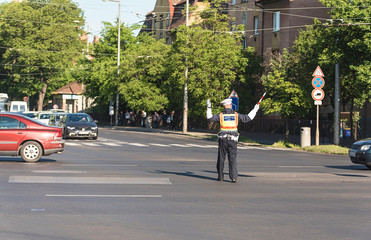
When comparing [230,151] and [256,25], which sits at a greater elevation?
[256,25]

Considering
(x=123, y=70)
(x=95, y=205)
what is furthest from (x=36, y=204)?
(x=123, y=70)

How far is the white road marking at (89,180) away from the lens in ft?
43.2

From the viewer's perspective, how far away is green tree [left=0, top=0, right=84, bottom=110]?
257 ft

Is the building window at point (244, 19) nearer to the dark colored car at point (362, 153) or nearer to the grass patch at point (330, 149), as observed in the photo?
the grass patch at point (330, 149)

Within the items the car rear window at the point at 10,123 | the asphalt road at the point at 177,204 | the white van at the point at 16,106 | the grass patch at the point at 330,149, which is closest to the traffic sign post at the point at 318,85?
the grass patch at the point at 330,149

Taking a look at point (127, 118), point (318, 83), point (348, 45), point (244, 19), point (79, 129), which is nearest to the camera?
point (318, 83)

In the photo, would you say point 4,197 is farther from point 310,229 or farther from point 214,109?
point 214,109

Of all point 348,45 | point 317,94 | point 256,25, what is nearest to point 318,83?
point 317,94

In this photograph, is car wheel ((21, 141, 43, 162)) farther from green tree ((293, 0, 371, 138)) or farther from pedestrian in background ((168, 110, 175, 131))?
pedestrian in background ((168, 110, 175, 131))

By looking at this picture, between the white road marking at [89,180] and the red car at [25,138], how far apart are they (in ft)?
15.1

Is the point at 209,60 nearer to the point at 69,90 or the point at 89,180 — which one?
the point at 89,180

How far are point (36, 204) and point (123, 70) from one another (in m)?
51.8

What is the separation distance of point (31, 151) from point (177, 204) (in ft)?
31.2

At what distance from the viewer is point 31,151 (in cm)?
1842
